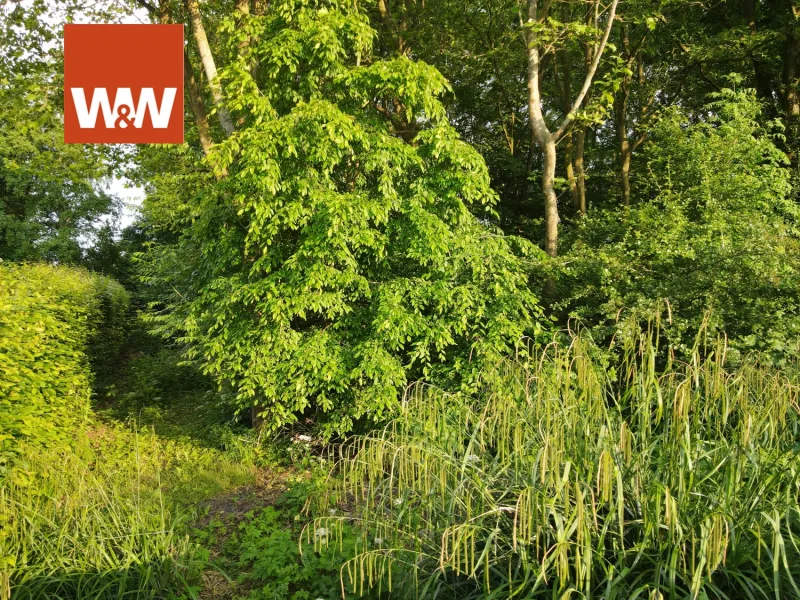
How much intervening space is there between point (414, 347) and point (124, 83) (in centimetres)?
498

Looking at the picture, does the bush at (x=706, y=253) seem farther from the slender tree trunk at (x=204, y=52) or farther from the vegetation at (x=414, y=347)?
the slender tree trunk at (x=204, y=52)

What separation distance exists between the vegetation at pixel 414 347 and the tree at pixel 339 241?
4 cm

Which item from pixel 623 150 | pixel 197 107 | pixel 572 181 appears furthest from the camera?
pixel 623 150

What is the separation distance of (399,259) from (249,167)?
1.93 metres

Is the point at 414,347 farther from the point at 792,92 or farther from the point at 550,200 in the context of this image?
the point at 792,92

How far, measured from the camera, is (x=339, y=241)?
5734 mm

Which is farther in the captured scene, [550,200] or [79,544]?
[550,200]

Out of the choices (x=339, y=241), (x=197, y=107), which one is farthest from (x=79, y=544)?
(x=197, y=107)

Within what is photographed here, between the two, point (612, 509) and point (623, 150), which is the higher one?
point (623, 150)

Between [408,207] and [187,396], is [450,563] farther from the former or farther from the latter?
[187,396]

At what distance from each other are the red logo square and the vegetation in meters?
0.34

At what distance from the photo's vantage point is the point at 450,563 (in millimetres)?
2664

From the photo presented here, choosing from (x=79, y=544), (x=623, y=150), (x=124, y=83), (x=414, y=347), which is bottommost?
(x=79, y=544)

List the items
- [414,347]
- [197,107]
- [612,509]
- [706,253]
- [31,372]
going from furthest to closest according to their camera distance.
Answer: [197,107] → [414,347] → [706,253] → [31,372] → [612,509]
